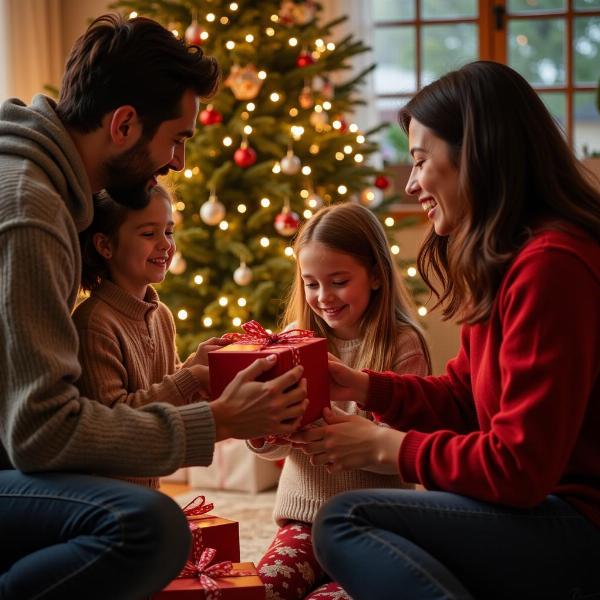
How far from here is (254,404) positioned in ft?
5.48

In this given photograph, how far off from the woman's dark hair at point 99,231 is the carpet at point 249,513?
1.03 meters

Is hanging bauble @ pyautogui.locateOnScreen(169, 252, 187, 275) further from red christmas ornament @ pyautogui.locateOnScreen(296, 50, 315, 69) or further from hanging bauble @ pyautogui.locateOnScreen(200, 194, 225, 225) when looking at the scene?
red christmas ornament @ pyautogui.locateOnScreen(296, 50, 315, 69)

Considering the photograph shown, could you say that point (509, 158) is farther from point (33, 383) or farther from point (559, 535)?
point (33, 383)

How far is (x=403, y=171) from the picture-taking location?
4.70 metres

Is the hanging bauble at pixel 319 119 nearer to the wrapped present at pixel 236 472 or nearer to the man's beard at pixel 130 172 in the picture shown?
the wrapped present at pixel 236 472

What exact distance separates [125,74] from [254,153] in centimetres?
185

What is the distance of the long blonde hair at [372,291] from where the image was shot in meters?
2.21

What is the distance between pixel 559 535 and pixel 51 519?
81 centimetres

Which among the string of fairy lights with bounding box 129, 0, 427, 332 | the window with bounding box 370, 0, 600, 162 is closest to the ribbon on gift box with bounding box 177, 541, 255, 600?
the string of fairy lights with bounding box 129, 0, 427, 332

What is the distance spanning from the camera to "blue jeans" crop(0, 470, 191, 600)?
148cm

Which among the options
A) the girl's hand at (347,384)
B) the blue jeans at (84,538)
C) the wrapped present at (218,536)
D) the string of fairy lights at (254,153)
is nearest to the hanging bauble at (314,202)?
the string of fairy lights at (254,153)

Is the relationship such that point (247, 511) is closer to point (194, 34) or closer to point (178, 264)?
point (178, 264)

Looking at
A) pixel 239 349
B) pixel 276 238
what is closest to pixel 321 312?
pixel 239 349

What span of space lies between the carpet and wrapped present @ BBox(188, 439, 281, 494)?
3 centimetres
